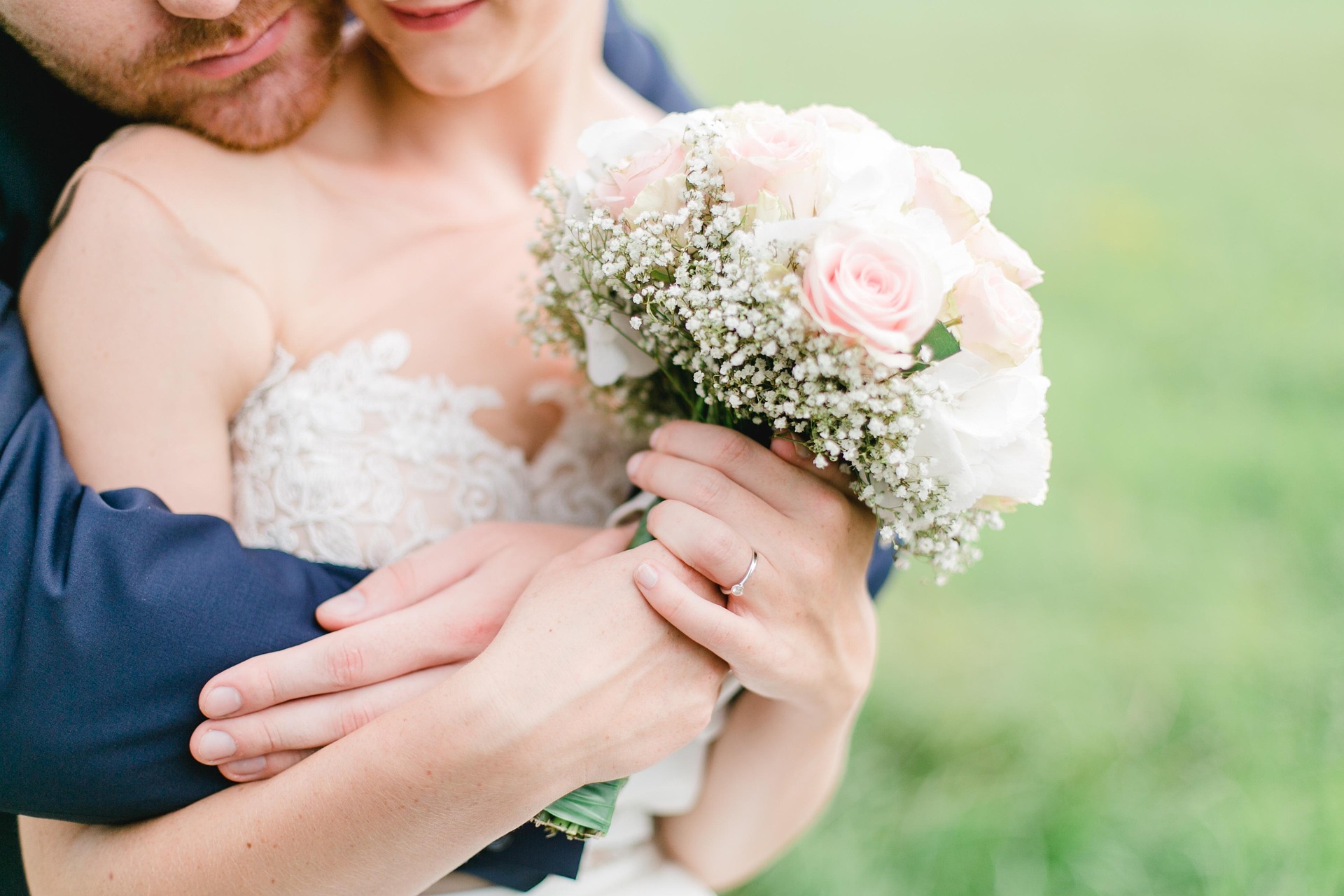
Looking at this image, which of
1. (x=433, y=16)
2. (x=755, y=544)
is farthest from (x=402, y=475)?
(x=433, y=16)

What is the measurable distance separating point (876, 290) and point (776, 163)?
0.87 ft

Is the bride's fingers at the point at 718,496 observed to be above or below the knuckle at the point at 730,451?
below

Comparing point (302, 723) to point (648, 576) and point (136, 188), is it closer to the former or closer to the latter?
point (648, 576)

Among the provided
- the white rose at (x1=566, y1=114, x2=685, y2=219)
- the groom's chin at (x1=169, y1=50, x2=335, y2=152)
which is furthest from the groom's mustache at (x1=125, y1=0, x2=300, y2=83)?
the white rose at (x1=566, y1=114, x2=685, y2=219)

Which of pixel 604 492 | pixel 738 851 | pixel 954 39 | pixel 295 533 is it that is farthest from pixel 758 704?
pixel 954 39

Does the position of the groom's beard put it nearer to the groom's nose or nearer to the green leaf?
the groom's nose

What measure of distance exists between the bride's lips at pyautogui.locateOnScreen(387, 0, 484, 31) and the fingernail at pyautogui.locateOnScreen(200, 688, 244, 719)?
1.28 metres

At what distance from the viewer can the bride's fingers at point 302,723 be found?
1.61m

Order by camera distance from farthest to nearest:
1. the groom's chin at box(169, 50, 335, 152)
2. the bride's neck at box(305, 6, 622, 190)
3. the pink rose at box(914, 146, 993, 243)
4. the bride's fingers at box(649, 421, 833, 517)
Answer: the bride's neck at box(305, 6, 622, 190) → the groom's chin at box(169, 50, 335, 152) → the bride's fingers at box(649, 421, 833, 517) → the pink rose at box(914, 146, 993, 243)

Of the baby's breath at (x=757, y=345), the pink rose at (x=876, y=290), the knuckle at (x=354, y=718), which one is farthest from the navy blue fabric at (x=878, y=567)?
the knuckle at (x=354, y=718)

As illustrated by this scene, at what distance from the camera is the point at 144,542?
1.61m

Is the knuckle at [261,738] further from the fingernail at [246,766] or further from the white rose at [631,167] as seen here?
the white rose at [631,167]

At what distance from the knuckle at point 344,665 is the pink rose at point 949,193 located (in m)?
1.16

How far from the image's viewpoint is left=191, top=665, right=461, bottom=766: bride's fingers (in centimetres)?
161
